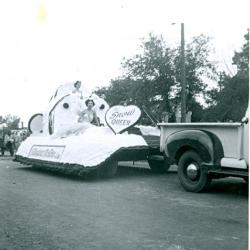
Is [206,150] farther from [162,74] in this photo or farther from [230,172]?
[162,74]

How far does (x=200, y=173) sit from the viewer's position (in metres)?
8.13

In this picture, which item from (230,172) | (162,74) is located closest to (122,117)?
(230,172)

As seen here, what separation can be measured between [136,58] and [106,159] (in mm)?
20124

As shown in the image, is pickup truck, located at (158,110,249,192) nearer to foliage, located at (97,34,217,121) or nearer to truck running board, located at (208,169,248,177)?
truck running board, located at (208,169,248,177)

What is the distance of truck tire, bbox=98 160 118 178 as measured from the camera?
34.1 feet

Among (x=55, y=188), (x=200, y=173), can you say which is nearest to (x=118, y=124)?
(x=55, y=188)

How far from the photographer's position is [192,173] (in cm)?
825

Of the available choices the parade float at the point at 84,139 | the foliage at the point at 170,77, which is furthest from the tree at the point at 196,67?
the parade float at the point at 84,139

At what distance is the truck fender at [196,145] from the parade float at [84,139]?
5.52ft

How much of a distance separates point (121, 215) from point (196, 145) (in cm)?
217

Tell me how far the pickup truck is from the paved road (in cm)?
36

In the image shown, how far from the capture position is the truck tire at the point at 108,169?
1038 cm

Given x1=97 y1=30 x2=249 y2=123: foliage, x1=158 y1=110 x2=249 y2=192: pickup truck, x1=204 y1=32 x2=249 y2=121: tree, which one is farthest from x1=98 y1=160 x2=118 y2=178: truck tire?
x1=97 y1=30 x2=249 y2=123: foliage

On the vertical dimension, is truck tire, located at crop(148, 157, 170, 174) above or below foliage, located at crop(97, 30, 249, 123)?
below
